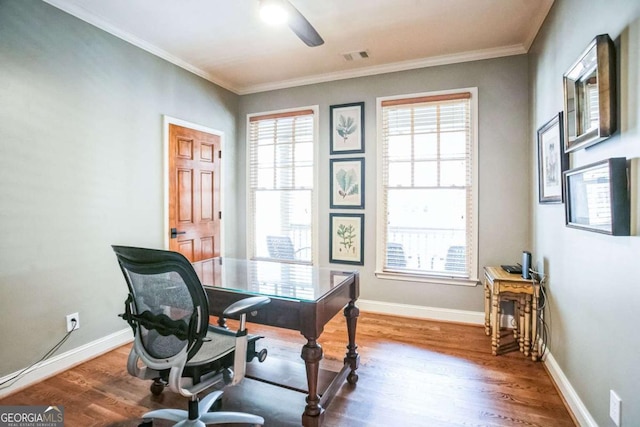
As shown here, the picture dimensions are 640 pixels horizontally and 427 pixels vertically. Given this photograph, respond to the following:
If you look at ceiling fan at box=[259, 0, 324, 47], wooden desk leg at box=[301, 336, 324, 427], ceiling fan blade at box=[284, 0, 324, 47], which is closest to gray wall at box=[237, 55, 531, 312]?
ceiling fan blade at box=[284, 0, 324, 47]

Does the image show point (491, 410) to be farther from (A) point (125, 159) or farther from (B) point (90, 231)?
(A) point (125, 159)

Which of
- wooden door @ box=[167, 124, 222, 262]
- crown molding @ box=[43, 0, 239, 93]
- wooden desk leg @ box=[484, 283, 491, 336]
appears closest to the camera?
crown molding @ box=[43, 0, 239, 93]

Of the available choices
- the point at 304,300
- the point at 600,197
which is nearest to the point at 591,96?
the point at 600,197

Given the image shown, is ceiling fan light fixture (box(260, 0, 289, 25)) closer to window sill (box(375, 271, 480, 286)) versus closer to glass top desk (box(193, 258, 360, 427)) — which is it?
glass top desk (box(193, 258, 360, 427))

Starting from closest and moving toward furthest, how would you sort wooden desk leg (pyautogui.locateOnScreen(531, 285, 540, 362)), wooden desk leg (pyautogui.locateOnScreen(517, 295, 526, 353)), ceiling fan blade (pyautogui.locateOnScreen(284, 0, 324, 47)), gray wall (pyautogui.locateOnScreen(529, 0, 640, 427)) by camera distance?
gray wall (pyautogui.locateOnScreen(529, 0, 640, 427)), ceiling fan blade (pyautogui.locateOnScreen(284, 0, 324, 47)), wooden desk leg (pyautogui.locateOnScreen(531, 285, 540, 362)), wooden desk leg (pyautogui.locateOnScreen(517, 295, 526, 353))

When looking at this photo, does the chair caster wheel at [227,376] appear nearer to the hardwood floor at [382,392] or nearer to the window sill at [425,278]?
the hardwood floor at [382,392]

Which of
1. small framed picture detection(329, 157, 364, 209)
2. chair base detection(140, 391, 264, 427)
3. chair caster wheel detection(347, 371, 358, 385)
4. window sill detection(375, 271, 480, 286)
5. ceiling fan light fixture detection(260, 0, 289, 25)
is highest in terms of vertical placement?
ceiling fan light fixture detection(260, 0, 289, 25)

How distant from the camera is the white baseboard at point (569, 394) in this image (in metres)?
1.76

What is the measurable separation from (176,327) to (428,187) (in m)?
2.88

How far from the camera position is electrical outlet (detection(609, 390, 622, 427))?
1444mm

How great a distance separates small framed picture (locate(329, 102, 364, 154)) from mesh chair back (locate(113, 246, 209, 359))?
2.80 m

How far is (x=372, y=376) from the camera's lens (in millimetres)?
2367

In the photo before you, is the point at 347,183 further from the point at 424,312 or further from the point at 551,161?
the point at 551,161

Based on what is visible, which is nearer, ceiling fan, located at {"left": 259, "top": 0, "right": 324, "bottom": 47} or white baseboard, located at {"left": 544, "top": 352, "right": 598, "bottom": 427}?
white baseboard, located at {"left": 544, "top": 352, "right": 598, "bottom": 427}
